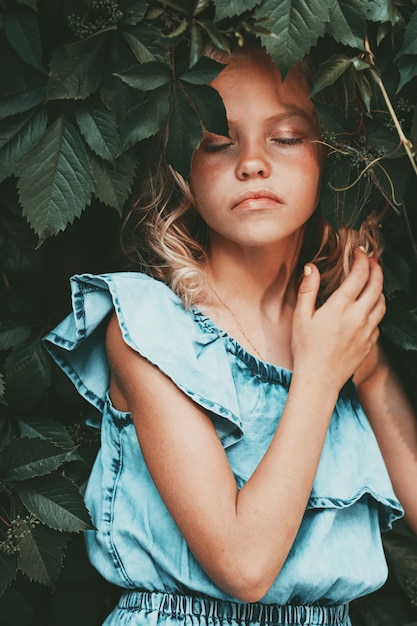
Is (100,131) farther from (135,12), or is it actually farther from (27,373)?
(27,373)

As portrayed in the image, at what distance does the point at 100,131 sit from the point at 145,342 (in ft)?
1.13

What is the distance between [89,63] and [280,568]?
0.83 metres

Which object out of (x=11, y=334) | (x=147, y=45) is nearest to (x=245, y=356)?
(x=11, y=334)

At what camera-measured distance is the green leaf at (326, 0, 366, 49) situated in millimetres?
1202

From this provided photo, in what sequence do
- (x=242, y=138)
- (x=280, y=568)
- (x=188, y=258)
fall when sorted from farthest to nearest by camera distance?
(x=188, y=258)
(x=242, y=138)
(x=280, y=568)

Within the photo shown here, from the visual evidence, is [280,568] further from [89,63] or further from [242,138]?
[89,63]

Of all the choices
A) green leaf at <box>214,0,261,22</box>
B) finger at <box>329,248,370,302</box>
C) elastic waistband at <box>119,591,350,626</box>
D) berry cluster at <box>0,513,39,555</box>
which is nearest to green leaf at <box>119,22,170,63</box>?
green leaf at <box>214,0,261,22</box>

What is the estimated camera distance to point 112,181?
1.33 m

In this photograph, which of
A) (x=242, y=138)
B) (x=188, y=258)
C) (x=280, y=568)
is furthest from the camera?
(x=188, y=258)

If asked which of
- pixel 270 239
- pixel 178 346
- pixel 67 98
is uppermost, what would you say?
pixel 67 98

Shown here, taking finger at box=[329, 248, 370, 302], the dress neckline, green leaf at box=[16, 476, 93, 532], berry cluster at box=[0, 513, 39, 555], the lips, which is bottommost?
berry cluster at box=[0, 513, 39, 555]

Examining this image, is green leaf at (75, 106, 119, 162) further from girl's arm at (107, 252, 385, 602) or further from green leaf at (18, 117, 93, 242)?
girl's arm at (107, 252, 385, 602)

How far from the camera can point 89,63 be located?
127cm

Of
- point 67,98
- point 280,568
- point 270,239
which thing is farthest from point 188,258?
point 280,568
